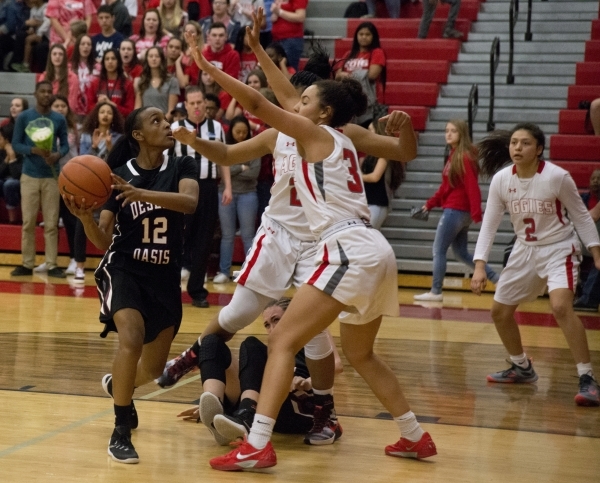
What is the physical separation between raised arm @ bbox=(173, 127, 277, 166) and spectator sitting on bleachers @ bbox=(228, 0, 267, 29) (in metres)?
8.36

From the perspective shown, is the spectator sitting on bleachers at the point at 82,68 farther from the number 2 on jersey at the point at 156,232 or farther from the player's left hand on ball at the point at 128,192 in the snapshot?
the player's left hand on ball at the point at 128,192

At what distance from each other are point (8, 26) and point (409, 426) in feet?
38.8

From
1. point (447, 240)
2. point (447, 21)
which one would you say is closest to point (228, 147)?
→ point (447, 240)

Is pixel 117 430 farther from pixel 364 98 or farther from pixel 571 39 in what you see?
pixel 571 39

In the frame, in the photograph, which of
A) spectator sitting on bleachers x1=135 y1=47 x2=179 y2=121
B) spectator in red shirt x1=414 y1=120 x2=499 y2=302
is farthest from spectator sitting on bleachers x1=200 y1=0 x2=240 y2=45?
spectator in red shirt x1=414 y1=120 x2=499 y2=302

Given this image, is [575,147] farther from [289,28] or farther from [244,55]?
[244,55]

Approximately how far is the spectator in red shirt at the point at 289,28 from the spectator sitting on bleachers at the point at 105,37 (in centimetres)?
207

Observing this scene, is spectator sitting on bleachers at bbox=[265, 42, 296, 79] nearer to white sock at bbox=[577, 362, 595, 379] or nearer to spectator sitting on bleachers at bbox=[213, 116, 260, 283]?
spectator sitting on bleachers at bbox=[213, 116, 260, 283]

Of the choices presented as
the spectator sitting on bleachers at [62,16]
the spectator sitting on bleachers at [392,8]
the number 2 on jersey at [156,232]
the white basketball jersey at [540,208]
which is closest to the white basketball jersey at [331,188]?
the number 2 on jersey at [156,232]

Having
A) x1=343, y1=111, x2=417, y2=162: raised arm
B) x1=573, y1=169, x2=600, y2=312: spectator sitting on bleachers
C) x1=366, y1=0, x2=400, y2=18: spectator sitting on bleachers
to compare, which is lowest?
x1=573, y1=169, x2=600, y2=312: spectator sitting on bleachers

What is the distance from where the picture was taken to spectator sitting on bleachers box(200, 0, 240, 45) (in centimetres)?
1283

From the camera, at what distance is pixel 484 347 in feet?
25.7

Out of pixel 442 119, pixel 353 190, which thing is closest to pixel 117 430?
pixel 353 190

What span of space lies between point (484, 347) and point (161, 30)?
7.02m
